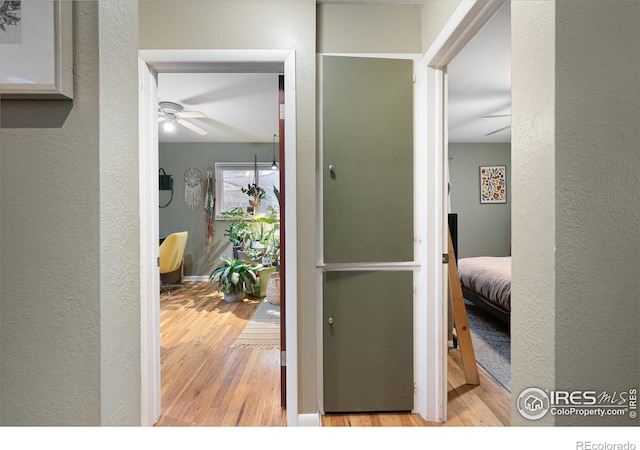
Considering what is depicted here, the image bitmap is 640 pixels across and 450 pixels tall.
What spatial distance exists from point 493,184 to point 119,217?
6.21m

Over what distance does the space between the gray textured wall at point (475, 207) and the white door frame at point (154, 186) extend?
4.71 meters

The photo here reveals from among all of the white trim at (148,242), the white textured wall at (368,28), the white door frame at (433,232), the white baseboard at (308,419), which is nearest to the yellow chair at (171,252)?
the white trim at (148,242)

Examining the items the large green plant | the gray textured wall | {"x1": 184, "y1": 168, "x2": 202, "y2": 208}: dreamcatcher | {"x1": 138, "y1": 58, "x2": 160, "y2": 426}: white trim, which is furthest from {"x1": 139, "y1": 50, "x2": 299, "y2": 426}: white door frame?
the gray textured wall

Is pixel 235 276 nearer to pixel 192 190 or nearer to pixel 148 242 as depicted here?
pixel 192 190

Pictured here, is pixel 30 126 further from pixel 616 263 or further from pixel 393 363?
pixel 393 363

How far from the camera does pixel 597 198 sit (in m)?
0.78

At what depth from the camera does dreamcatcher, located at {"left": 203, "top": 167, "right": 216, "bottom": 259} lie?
5824 mm

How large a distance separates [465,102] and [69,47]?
12.8 feet

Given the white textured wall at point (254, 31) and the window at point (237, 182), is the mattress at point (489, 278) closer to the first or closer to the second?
the white textured wall at point (254, 31)

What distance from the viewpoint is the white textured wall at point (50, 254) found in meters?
0.62

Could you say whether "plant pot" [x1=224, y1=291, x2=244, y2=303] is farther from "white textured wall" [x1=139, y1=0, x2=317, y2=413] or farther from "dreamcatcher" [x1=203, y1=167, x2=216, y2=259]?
"white textured wall" [x1=139, y1=0, x2=317, y2=413]

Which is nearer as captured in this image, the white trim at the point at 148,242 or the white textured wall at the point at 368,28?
the white trim at the point at 148,242

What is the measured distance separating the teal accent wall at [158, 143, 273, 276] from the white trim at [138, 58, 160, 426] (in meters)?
4.12

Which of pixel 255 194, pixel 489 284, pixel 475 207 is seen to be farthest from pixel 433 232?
pixel 475 207
